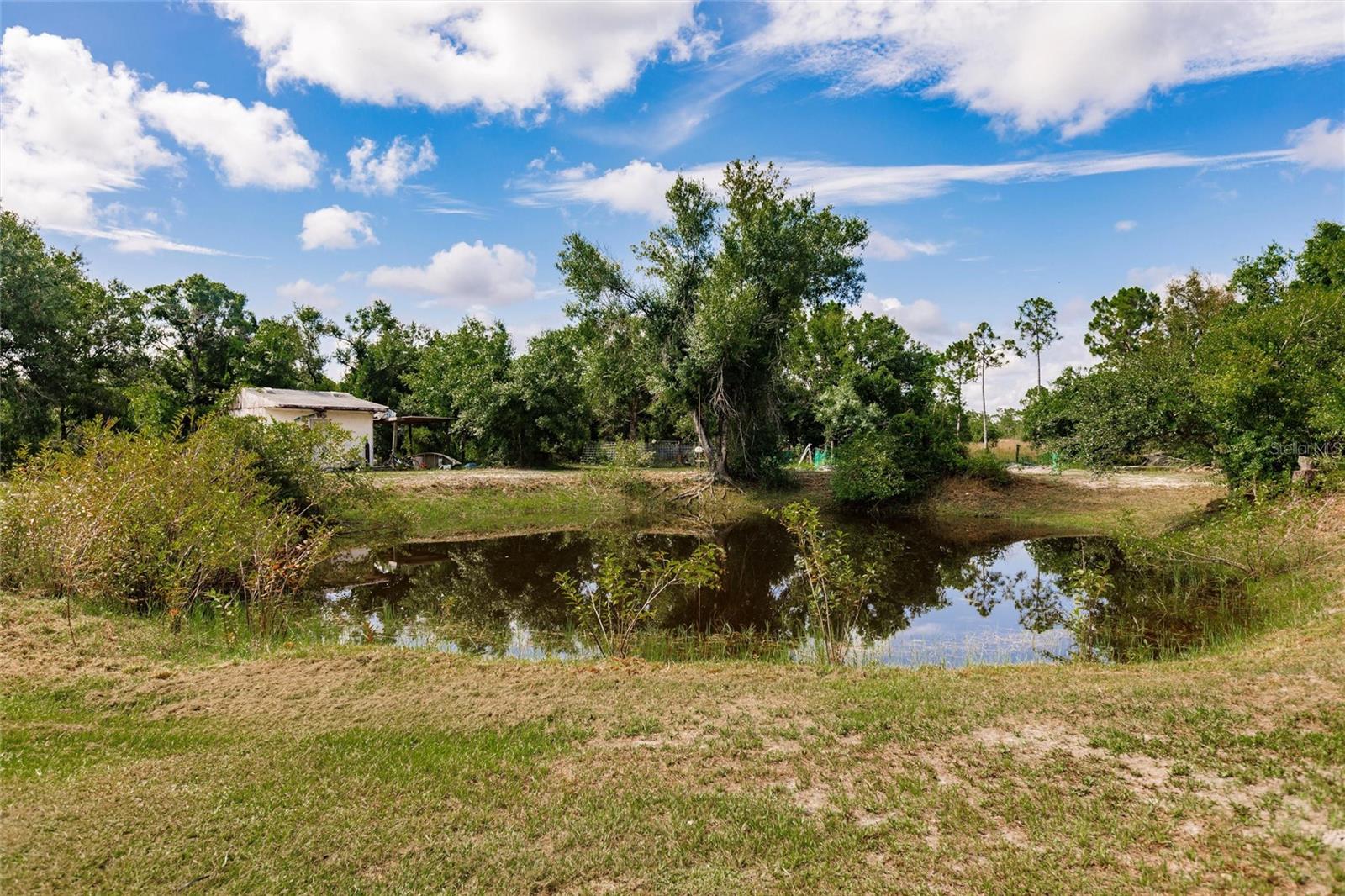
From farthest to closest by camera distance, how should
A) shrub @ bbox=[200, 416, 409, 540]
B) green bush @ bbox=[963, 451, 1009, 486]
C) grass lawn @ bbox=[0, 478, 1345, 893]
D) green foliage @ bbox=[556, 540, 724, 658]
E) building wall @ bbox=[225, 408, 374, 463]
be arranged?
1. building wall @ bbox=[225, 408, 374, 463]
2. green bush @ bbox=[963, 451, 1009, 486]
3. shrub @ bbox=[200, 416, 409, 540]
4. green foliage @ bbox=[556, 540, 724, 658]
5. grass lawn @ bbox=[0, 478, 1345, 893]

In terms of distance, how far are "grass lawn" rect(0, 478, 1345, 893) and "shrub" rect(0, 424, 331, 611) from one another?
6.42 feet

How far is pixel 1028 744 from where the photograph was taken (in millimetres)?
5293

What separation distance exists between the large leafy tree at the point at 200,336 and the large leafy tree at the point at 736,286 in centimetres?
2721

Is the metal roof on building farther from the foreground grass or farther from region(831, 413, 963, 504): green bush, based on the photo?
the foreground grass

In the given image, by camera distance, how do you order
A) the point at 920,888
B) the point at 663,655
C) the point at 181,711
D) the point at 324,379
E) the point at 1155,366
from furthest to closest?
the point at 324,379
the point at 1155,366
the point at 663,655
the point at 181,711
the point at 920,888

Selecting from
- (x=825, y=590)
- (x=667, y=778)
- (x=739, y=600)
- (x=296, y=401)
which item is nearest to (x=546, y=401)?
(x=296, y=401)

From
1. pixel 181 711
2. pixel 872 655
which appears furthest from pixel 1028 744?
pixel 181 711

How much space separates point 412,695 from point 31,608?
19.9 feet

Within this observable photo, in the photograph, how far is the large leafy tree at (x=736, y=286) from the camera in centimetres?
2622

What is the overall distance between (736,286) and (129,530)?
2040 cm

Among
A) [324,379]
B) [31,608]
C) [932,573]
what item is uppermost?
[324,379]

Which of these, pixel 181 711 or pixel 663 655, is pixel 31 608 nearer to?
pixel 181 711

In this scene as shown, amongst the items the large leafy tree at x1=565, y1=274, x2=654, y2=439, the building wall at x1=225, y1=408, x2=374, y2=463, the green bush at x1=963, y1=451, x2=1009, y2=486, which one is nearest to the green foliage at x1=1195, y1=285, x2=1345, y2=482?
the green bush at x1=963, y1=451, x2=1009, y2=486

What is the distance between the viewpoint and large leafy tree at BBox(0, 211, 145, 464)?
2495cm
